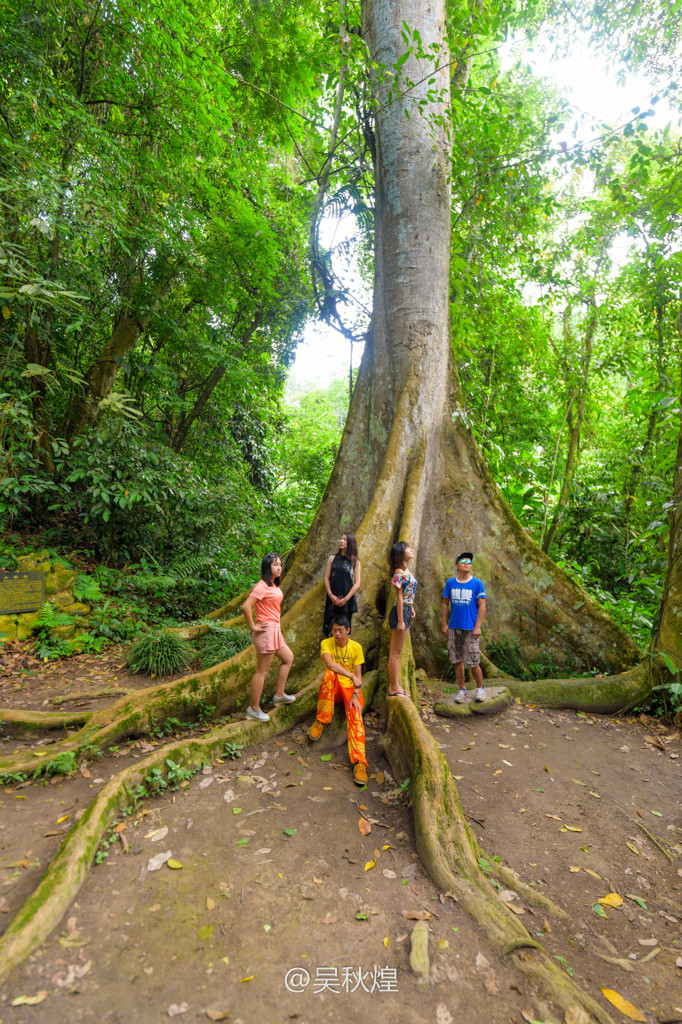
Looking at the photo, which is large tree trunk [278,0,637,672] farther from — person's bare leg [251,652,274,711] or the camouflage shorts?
person's bare leg [251,652,274,711]

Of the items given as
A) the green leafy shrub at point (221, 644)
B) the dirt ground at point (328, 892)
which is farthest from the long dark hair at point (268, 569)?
the green leafy shrub at point (221, 644)

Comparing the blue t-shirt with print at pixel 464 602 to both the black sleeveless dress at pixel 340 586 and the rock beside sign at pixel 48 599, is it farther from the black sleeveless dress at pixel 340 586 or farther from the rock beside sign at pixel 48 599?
the rock beside sign at pixel 48 599

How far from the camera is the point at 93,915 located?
8.32 ft

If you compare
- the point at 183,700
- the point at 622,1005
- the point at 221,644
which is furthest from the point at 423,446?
the point at 622,1005

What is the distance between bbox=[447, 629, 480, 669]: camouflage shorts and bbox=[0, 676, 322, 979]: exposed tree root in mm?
1577

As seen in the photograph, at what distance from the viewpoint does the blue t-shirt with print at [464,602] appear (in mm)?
5230

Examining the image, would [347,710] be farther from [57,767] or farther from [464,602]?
[57,767]

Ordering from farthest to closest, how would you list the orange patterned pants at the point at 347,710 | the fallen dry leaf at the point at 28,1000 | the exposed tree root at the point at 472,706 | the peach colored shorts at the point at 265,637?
the exposed tree root at the point at 472,706
the peach colored shorts at the point at 265,637
the orange patterned pants at the point at 347,710
the fallen dry leaf at the point at 28,1000

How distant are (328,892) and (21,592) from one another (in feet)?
17.9

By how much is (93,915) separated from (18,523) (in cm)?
645

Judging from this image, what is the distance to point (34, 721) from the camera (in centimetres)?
433

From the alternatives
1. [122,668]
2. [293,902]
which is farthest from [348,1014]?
[122,668]

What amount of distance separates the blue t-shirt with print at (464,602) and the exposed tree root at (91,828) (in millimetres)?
1651

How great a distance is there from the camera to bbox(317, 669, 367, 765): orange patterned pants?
390 centimetres
